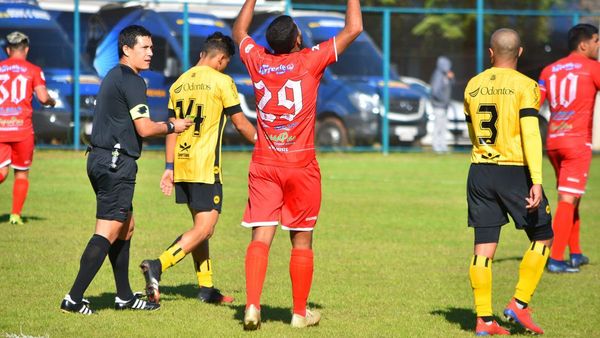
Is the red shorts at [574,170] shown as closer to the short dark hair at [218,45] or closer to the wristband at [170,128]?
the short dark hair at [218,45]

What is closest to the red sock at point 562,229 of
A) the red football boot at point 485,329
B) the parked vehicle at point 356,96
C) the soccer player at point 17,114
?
the red football boot at point 485,329

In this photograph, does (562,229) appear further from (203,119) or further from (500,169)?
(203,119)

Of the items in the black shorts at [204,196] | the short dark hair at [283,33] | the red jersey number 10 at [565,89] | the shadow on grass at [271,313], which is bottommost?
the shadow on grass at [271,313]

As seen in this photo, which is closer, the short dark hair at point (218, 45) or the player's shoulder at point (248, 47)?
the player's shoulder at point (248, 47)

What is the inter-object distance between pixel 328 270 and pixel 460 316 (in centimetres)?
223

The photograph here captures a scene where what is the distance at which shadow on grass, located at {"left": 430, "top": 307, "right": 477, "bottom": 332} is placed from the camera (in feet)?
26.2

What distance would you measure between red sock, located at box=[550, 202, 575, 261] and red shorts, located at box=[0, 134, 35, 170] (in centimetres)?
635

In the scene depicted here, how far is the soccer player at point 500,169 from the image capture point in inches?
292

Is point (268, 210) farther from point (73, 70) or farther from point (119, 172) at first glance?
point (73, 70)

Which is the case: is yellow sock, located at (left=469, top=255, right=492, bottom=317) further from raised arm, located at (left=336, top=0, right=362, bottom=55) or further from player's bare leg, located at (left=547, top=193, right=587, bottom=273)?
player's bare leg, located at (left=547, top=193, right=587, bottom=273)

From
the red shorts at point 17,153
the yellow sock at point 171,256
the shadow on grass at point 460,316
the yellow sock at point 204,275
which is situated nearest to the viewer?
the shadow on grass at point 460,316

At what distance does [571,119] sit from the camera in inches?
430

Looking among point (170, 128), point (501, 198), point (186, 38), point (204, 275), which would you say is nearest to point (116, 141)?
point (170, 128)

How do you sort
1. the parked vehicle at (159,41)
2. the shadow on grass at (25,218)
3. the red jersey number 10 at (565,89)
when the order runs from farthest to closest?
the parked vehicle at (159,41) → the shadow on grass at (25,218) → the red jersey number 10 at (565,89)
